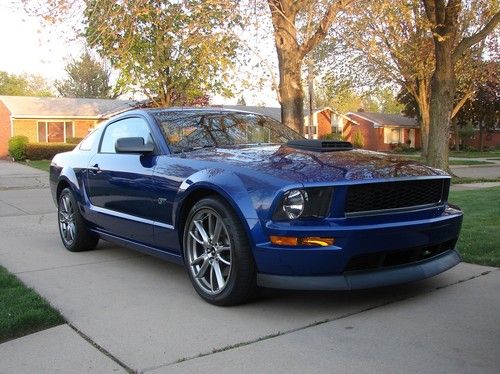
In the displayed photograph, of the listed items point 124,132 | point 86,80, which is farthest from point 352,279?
point 86,80

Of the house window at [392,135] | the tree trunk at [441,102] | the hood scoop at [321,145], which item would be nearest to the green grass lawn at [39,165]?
the tree trunk at [441,102]

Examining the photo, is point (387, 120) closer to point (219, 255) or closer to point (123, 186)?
point (123, 186)

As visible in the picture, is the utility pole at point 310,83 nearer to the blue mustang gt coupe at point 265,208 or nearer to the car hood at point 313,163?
the blue mustang gt coupe at point 265,208

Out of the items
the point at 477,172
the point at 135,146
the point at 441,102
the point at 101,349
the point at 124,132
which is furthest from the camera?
the point at 477,172

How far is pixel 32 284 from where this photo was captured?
511 cm

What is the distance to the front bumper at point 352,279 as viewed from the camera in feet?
12.4

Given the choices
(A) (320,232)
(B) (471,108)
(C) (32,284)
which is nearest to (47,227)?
(C) (32,284)

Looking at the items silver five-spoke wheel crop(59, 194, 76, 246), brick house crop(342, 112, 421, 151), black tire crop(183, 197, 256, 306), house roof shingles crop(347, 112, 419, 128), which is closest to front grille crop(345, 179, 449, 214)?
black tire crop(183, 197, 256, 306)

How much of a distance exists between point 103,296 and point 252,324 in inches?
59.7

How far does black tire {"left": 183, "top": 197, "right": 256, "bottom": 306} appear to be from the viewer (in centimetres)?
403

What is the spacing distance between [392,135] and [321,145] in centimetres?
5114

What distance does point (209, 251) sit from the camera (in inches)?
172

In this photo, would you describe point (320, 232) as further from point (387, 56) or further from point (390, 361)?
point (387, 56)

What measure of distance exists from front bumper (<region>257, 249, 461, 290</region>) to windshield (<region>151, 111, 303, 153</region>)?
1.71 metres
